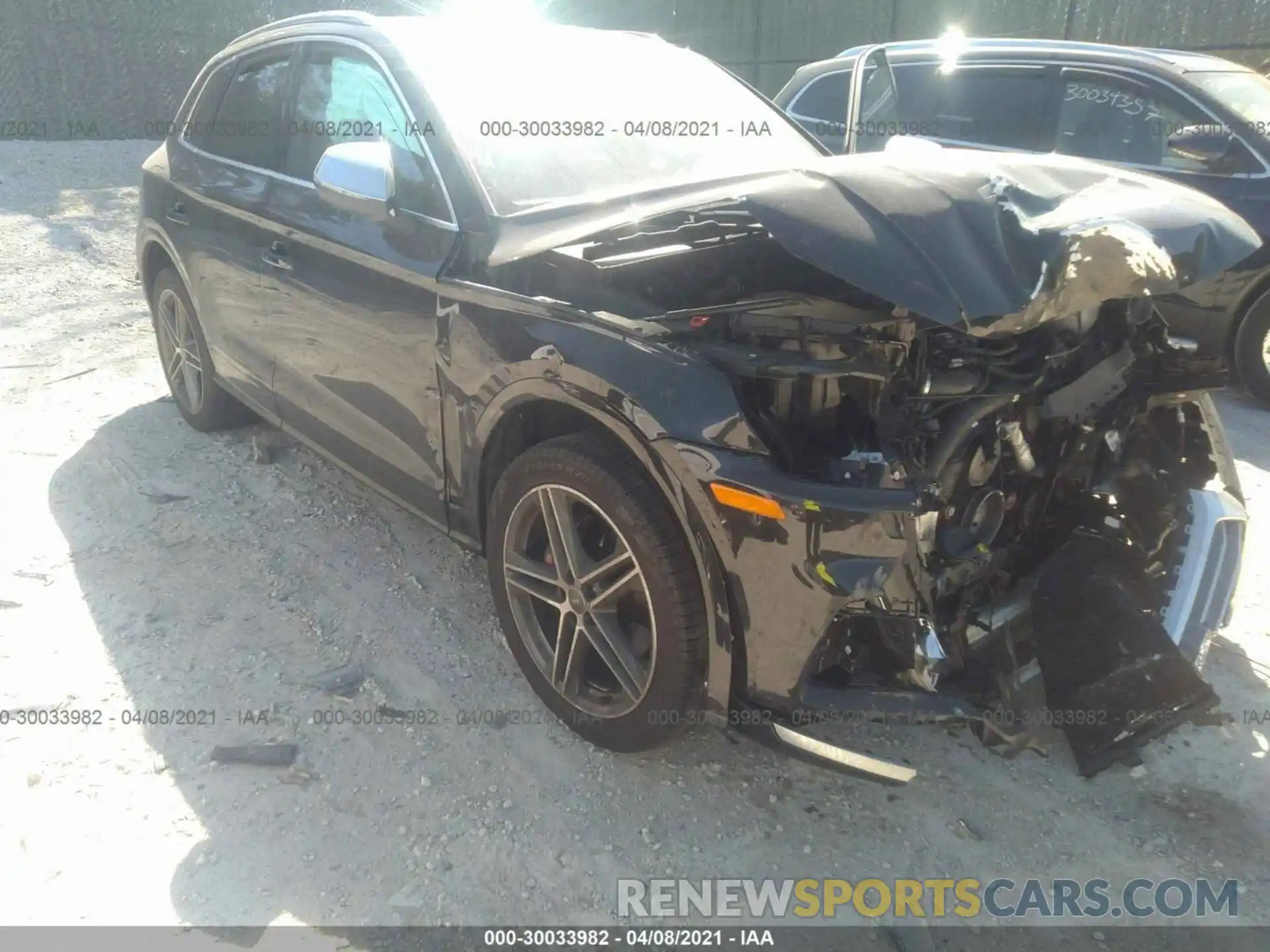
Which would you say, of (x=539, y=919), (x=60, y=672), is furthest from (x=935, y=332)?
(x=60, y=672)

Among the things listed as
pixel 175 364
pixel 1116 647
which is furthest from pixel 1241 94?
pixel 175 364

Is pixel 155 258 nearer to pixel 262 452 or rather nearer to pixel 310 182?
pixel 262 452

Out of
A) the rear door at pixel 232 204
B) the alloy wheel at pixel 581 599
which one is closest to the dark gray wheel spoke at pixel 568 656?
the alloy wheel at pixel 581 599

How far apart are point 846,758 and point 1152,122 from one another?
4831mm

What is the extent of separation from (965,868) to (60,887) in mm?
2293

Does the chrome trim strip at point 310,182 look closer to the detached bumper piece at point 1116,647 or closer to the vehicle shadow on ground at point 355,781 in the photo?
the vehicle shadow on ground at point 355,781

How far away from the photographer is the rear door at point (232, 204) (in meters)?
3.88

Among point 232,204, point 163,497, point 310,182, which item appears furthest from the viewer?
point 163,497

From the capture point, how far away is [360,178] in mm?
2928

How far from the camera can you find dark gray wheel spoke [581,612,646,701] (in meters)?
2.58

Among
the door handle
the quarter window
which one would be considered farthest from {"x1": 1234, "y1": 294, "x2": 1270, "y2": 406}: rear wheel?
the quarter window

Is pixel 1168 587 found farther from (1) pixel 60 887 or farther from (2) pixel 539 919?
(1) pixel 60 887

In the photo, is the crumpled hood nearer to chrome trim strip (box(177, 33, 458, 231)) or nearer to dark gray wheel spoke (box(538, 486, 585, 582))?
chrome trim strip (box(177, 33, 458, 231))

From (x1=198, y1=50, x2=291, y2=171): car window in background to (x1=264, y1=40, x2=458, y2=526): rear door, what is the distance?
0.16 m
